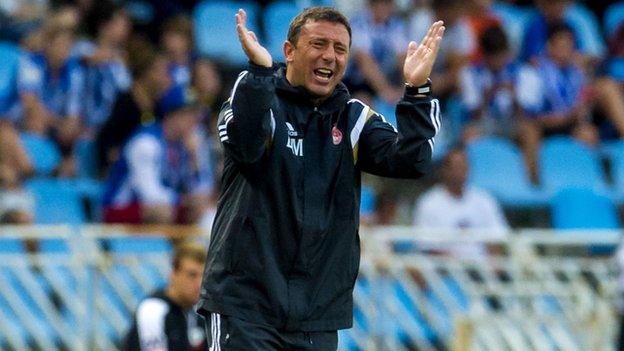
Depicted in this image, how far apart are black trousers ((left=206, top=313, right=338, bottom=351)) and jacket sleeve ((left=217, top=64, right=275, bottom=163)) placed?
0.65m

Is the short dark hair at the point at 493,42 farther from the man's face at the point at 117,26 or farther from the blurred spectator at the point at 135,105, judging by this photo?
the man's face at the point at 117,26

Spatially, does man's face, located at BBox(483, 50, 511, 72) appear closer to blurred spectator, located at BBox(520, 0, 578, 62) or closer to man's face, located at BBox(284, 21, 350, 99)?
blurred spectator, located at BBox(520, 0, 578, 62)

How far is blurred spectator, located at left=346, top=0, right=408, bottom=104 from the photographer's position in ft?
47.4

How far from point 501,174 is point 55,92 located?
4.06m

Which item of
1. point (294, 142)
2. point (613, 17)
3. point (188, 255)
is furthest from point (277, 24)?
point (294, 142)

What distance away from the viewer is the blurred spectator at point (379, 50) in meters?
14.5

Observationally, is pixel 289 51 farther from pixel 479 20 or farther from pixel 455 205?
pixel 479 20

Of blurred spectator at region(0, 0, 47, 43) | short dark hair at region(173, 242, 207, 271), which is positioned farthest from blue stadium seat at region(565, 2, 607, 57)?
short dark hair at region(173, 242, 207, 271)

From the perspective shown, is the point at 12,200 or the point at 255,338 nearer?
the point at 255,338

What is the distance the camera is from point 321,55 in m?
6.39

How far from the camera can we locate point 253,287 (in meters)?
6.35

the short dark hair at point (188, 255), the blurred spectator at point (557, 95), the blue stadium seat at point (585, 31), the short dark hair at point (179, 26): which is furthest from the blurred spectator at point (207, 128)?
the blue stadium seat at point (585, 31)

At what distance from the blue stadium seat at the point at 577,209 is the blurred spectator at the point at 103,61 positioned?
3.92 m

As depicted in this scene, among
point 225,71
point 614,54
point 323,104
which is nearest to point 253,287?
point 323,104
